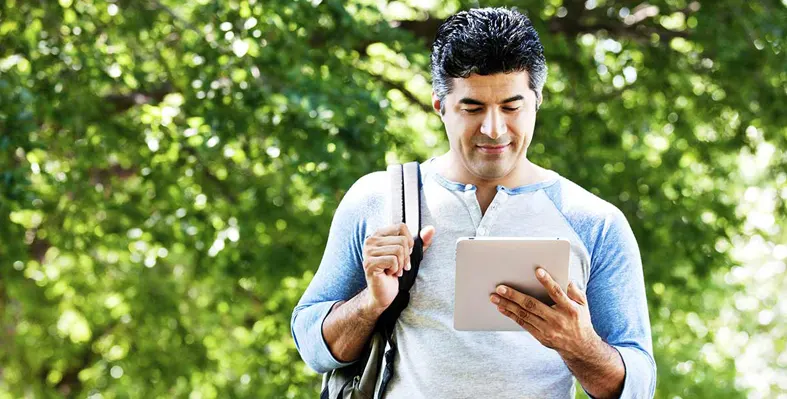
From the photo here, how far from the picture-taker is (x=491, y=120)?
230 centimetres

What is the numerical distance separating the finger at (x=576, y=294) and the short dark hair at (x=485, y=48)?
44cm

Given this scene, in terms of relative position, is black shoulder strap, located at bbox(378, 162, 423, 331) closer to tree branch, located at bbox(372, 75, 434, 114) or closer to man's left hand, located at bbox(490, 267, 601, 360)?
man's left hand, located at bbox(490, 267, 601, 360)

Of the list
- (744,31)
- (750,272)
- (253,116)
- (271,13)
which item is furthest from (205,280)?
(750,272)

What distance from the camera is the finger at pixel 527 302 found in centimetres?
211

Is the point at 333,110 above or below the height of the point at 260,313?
above

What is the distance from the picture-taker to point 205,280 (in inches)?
281

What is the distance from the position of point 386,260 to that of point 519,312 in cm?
25

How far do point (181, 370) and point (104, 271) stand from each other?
770 millimetres

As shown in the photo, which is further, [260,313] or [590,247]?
[260,313]

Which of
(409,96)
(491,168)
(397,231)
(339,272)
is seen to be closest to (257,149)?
(409,96)

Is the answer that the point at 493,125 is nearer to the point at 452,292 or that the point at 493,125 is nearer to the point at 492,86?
the point at 492,86

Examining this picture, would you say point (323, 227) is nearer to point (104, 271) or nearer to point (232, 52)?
point (232, 52)

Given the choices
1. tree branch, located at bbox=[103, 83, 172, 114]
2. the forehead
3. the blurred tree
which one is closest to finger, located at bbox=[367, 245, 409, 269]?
the forehead

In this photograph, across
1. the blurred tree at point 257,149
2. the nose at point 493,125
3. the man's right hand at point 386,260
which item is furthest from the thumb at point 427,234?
the blurred tree at point 257,149
